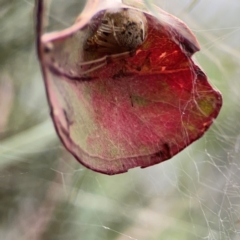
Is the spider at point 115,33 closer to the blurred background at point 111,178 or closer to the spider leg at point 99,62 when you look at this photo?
the spider leg at point 99,62

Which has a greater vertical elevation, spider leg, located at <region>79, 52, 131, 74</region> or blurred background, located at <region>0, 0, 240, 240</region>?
spider leg, located at <region>79, 52, 131, 74</region>

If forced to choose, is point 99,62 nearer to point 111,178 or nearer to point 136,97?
point 136,97

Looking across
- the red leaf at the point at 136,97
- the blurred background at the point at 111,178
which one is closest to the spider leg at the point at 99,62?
the red leaf at the point at 136,97

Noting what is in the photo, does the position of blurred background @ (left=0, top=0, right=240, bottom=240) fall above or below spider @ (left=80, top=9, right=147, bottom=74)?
below

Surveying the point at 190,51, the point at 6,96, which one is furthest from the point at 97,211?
the point at 190,51

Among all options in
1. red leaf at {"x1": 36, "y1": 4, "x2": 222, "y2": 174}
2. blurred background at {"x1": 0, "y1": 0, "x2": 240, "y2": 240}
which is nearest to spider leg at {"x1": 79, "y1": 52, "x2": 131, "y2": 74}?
red leaf at {"x1": 36, "y1": 4, "x2": 222, "y2": 174}

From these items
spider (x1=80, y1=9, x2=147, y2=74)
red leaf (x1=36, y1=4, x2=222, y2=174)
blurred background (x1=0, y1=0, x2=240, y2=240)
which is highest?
spider (x1=80, y1=9, x2=147, y2=74)

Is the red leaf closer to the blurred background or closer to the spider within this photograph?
the spider

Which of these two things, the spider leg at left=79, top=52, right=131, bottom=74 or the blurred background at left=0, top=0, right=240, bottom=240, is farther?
the blurred background at left=0, top=0, right=240, bottom=240
